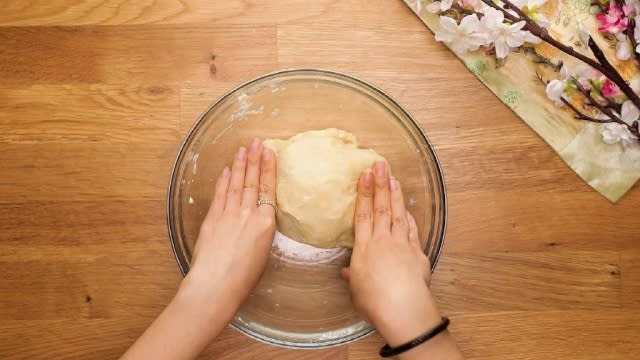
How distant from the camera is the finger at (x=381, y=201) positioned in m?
0.77

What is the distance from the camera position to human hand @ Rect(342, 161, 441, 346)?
0.77m

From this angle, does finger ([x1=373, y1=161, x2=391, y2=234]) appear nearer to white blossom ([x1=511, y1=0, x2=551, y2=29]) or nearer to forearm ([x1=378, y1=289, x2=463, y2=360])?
forearm ([x1=378, y1=289, x2=463, y2=360])

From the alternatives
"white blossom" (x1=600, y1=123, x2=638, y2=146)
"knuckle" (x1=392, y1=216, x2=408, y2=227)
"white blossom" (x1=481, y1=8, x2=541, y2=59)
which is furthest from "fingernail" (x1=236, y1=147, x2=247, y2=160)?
"white blossom" (x1=600, y1=123, x2=638, y2=146)

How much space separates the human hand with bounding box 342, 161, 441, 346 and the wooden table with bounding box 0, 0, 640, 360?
0.07 metres

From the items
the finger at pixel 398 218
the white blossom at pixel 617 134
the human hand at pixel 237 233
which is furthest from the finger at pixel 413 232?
the white blossom at pixel 617 134

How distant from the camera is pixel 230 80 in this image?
0.83m

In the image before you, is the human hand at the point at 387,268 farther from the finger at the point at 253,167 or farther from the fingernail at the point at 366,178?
the finger at the point at 253,167

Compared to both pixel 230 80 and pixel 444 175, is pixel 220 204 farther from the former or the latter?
pixel 444 175

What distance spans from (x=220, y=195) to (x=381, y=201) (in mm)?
216

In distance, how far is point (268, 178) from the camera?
0.78m

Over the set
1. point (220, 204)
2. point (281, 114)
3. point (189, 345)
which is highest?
point (281, 114)

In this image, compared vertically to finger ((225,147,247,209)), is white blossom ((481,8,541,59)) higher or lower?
higher

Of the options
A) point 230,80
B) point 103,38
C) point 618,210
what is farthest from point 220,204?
point 618,210

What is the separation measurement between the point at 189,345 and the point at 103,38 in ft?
1.39
